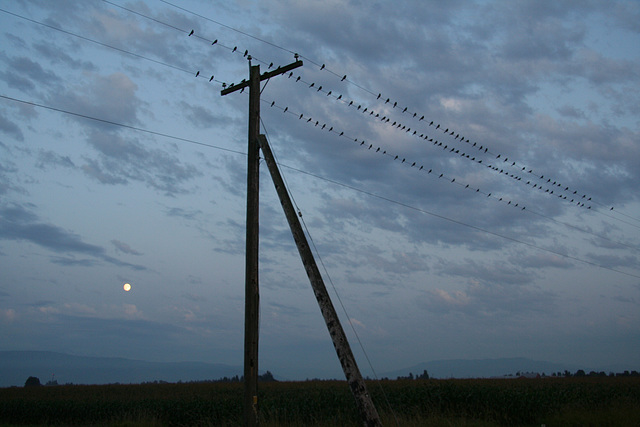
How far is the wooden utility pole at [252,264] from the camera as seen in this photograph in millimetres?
9969

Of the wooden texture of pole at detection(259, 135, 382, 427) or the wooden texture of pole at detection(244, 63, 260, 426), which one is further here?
the wooden texture of pole at detection(244, 63, 260, 426)

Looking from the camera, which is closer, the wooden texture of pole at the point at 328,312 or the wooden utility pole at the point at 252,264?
the wooden texture of pole at the point at 328,312

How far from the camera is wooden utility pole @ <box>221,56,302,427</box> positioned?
9.97 m

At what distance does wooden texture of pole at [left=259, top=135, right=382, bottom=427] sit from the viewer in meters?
8.59

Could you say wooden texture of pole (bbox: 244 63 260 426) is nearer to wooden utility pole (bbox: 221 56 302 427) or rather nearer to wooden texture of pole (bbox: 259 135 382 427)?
wooden utility pole (bbox: 221 56 302 427)

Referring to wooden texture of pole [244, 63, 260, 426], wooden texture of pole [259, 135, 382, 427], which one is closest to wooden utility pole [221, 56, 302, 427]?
wooden texture of pole [244, 63, 260, 426]

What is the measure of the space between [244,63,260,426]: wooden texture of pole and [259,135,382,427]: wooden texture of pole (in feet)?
2.10

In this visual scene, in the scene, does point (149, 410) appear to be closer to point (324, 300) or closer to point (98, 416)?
point (98, 416)

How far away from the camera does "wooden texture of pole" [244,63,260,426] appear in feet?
32.7

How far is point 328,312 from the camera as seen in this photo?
911cm

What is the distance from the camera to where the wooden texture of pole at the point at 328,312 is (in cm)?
859

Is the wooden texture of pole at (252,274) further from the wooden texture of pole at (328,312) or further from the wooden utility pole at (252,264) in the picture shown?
the wooden texture of pole at (328,312)

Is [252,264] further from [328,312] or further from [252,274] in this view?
[328,312]

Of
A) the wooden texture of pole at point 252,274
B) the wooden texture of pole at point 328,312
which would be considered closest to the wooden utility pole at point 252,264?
the wooden texture of pole at point 252,274
